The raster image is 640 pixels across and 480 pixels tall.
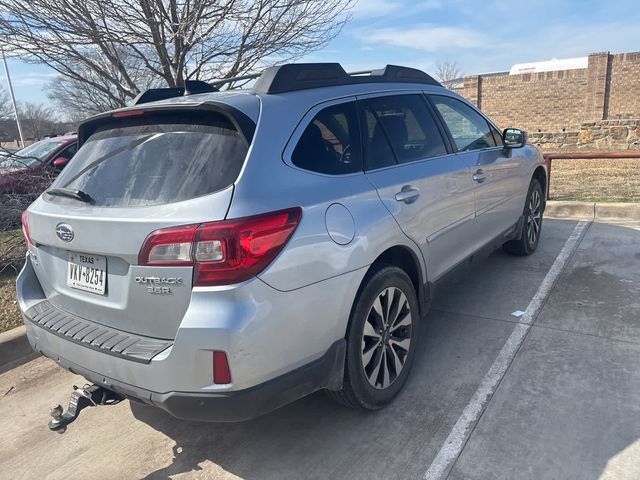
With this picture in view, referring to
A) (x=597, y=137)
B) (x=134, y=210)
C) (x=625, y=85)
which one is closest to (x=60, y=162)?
(x=134, y=210)

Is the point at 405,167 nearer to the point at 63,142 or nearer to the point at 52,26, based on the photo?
the point at 52,26

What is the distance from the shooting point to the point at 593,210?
723cm

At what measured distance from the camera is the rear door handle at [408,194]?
3109 mm

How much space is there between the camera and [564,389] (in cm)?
314

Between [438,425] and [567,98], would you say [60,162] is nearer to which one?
[438,425]

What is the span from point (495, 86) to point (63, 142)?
47.7 ft

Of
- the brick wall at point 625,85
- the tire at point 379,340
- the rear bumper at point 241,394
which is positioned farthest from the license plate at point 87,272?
the brick wall at point 625,85

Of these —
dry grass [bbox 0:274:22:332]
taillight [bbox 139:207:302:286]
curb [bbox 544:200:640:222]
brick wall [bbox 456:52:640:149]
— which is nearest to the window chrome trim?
taillight [bbox 139:207:302:286]

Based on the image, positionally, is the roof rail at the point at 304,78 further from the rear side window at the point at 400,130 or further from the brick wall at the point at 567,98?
the brick wall at the point at 567,98

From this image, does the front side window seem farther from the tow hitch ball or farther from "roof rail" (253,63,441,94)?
the tow hitch ball

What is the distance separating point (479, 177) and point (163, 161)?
2.63 m

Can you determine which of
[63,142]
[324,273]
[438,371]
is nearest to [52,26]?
[63,142]

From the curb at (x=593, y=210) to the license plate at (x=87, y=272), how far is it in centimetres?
672

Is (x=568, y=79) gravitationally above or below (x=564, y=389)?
above
